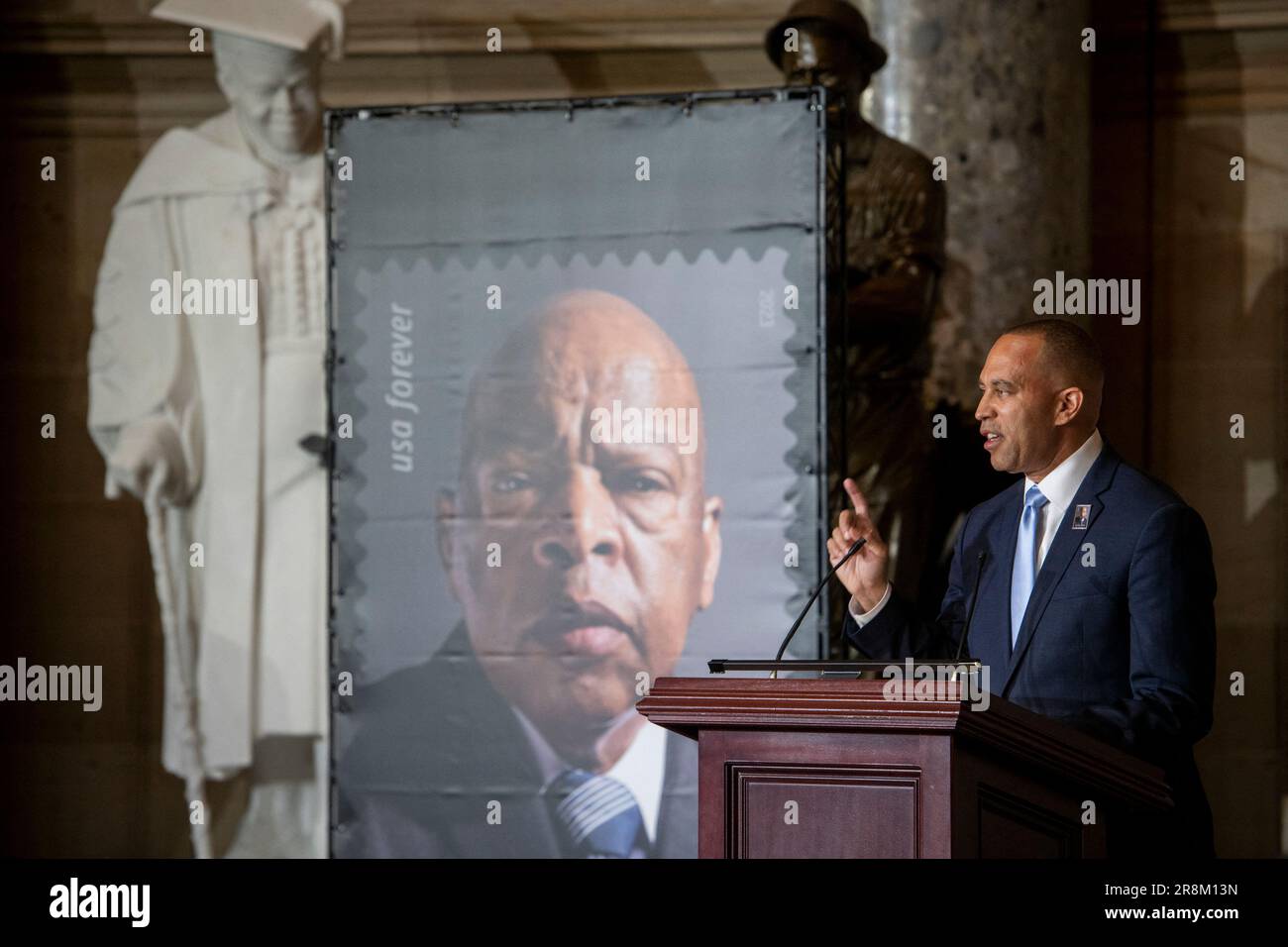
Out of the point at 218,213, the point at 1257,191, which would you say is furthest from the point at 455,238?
the point at 1257,191

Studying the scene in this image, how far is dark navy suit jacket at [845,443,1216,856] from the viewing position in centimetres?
281

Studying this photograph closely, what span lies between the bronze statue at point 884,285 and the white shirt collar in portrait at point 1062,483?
7.45 feet

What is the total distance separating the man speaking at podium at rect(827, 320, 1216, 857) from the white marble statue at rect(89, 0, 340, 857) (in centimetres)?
328

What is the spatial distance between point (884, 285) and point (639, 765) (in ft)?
5.50

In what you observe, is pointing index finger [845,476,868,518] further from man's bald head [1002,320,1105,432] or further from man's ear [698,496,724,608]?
man's ear [698,496,724,608]

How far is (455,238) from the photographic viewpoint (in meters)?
4.82

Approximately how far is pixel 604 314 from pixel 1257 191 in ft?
9.13

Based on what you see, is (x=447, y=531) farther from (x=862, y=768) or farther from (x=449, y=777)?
(x=862, y=768)

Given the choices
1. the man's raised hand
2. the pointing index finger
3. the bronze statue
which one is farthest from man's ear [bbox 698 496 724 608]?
the pointing index finger

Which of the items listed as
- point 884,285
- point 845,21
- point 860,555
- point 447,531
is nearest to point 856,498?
point 860,555

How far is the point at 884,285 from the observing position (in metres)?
5.41

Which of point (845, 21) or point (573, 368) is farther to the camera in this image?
point (845, 21)

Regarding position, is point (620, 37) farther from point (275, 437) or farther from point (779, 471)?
point (779, 471)
